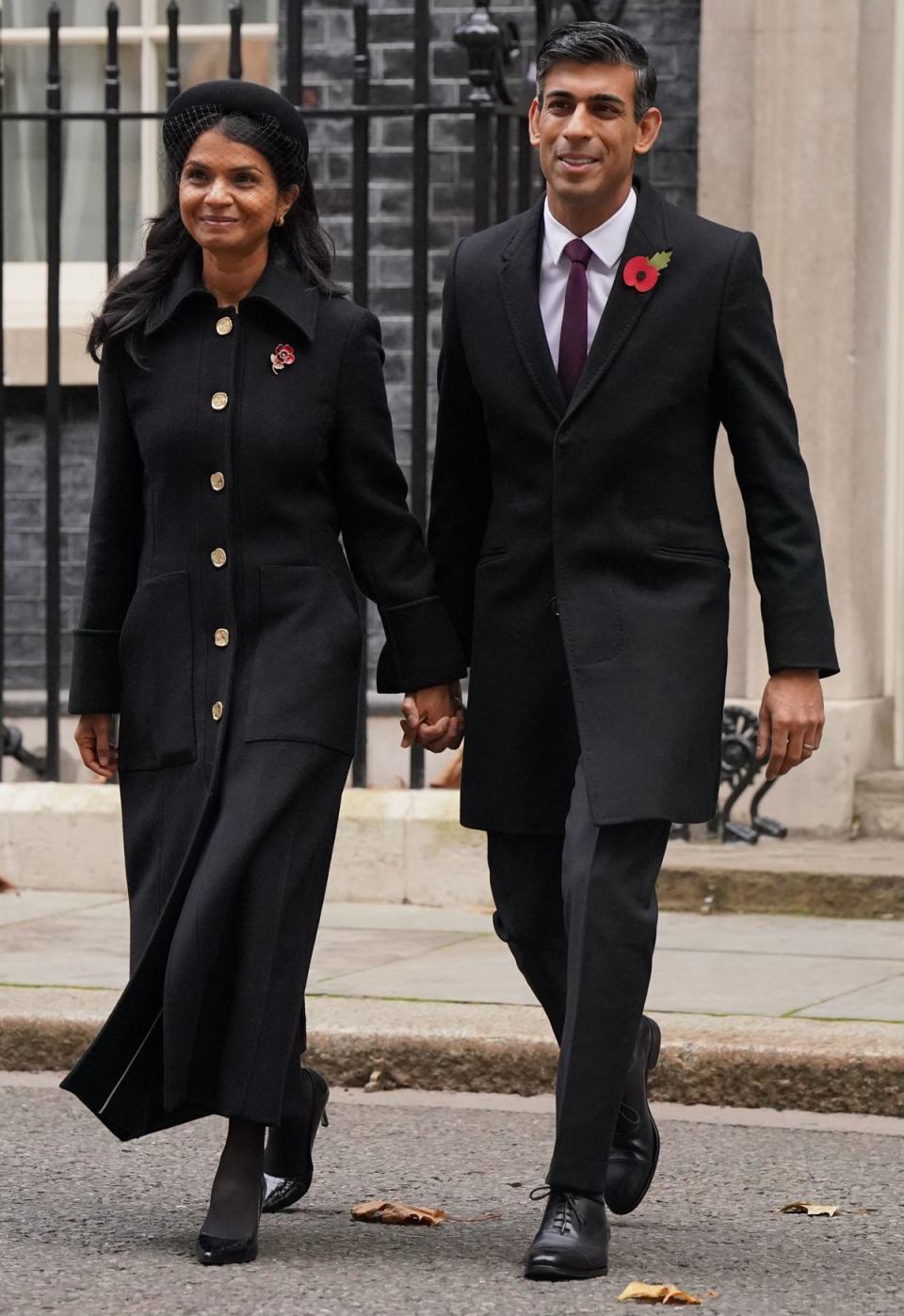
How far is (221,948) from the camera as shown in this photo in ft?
14.4

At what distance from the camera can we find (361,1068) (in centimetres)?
591

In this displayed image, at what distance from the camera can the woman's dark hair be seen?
15.0 ft

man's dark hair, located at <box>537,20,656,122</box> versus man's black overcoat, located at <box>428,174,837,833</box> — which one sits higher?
man's dark hair, located at <box>537,20,656,122</box>

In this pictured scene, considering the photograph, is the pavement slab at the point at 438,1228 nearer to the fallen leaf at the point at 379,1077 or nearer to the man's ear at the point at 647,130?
the fallen leaf at the point at 379,1077

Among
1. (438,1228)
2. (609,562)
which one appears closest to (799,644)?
(609,562)

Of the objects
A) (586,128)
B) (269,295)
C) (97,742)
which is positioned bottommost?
(97,742)

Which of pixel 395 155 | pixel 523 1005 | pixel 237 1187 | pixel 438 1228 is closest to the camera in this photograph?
pixel 237 1187

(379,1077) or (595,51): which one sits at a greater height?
(595,51)

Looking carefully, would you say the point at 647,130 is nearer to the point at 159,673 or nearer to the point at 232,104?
the point at 232,104

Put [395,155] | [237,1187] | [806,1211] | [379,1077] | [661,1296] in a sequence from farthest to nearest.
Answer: [395,155] → [379,1077] → [806,1211] → [237,1187] → [661,1296]

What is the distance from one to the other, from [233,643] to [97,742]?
38 centimetres

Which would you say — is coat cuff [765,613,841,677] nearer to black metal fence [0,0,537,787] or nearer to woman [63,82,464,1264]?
woman [63,82,464,1264]

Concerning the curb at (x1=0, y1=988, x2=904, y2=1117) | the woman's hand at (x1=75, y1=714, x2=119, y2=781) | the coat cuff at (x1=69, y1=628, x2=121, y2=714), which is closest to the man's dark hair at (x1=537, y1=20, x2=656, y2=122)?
the coat cuff at (x1=69, y1=628, x2=121, y2=714)

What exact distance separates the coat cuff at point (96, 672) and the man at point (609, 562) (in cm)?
63
